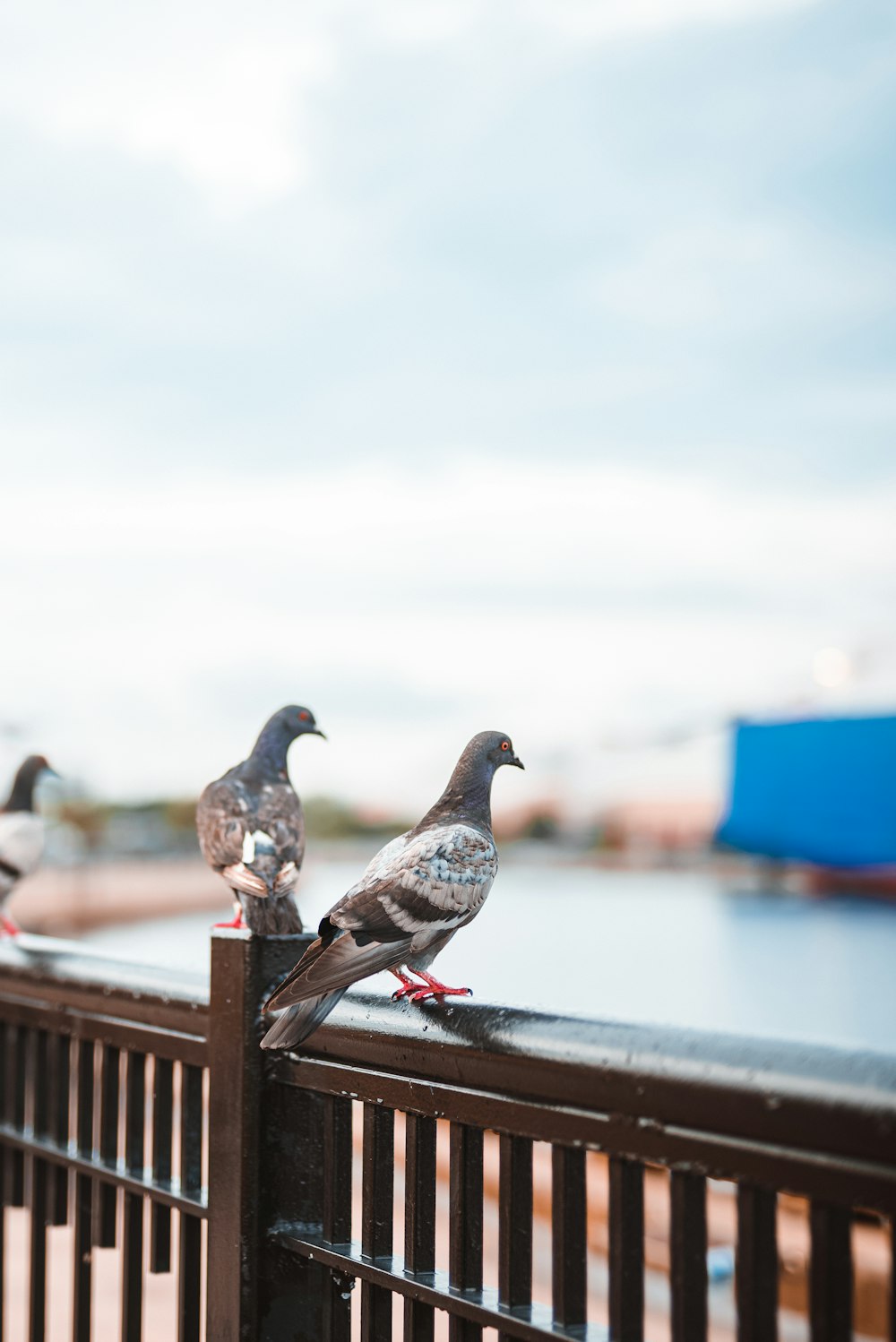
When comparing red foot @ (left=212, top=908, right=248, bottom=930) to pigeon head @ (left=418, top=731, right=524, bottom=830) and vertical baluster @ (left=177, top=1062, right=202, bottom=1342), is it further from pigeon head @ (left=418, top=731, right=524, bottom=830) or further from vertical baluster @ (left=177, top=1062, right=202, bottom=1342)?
pigeon head @ (left=418, top=731, right=524, bottom=830)

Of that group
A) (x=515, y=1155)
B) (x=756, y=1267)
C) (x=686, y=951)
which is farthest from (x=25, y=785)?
(x=686, y=951)

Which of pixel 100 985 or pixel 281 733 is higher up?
pixel 281 733

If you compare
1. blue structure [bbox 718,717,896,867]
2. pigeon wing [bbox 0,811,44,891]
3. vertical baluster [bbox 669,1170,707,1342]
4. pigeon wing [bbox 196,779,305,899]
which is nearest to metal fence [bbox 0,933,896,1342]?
vertical baluster [bbox 669,1170,707,1342]

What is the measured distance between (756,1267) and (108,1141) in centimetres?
104

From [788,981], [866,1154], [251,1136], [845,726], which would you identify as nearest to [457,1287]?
[251,1136]

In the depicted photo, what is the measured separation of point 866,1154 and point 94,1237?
1176 millimetres

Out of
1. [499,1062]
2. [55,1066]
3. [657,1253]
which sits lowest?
[657,1253]

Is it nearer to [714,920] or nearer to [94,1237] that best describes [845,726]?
[714,920]

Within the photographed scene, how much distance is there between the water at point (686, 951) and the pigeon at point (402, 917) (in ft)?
47.0

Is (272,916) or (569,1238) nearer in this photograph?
(569,1238)

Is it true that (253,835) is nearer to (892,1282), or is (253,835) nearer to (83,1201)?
(83,1201)

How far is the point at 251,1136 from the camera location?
4.53ft

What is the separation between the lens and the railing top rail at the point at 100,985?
60.6 inches

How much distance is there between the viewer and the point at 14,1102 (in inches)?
76.3
